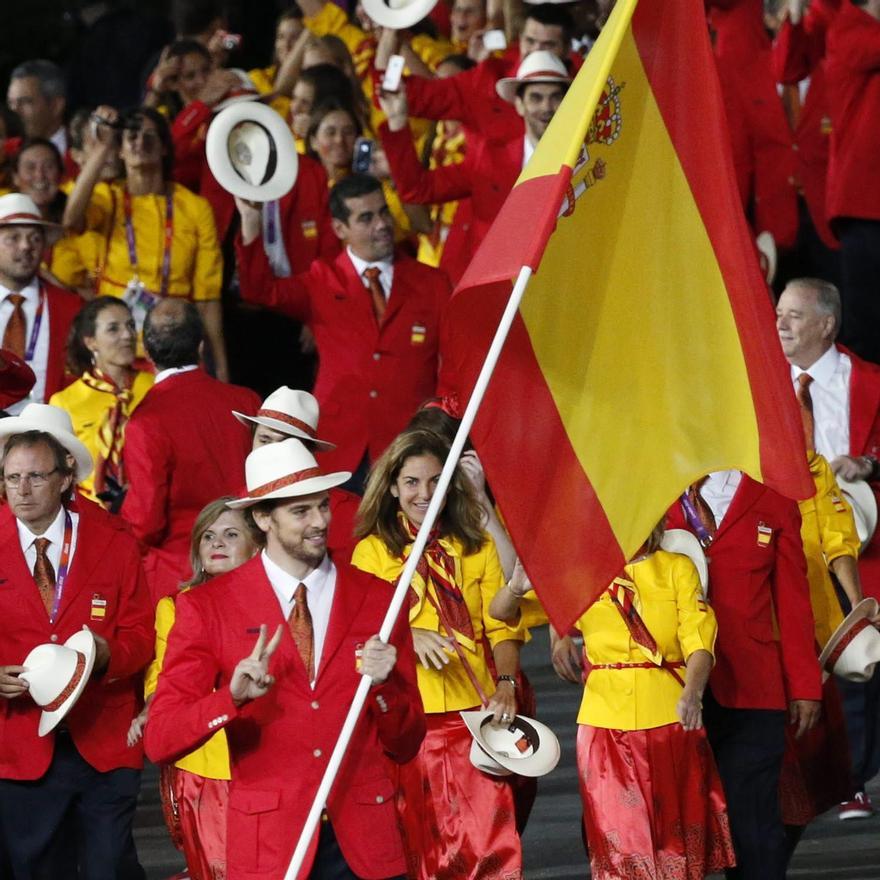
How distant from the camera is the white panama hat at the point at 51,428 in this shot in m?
7.72

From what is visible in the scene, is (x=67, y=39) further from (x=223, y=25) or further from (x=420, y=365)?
(x=420, y=365)

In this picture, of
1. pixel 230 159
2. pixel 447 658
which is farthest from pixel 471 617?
pixel 230 159

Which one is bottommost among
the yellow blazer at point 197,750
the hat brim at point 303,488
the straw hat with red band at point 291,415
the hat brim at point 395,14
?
the yellow blazer at point 197,750

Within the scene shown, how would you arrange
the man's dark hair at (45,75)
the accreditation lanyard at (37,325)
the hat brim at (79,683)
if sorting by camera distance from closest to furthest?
the hat brim at (79,683)
the accreditation lanyard at (37,325)
the man's dark hair at (45,75)

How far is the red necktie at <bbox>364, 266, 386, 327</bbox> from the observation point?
35.8ft

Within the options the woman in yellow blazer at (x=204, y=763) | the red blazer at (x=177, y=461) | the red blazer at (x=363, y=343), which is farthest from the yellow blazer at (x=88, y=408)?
the woman in yellow blazer at (x=204, y=763)

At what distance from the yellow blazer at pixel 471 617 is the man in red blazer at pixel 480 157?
3558 mm

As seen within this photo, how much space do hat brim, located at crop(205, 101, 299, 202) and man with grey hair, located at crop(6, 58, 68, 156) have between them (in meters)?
3.35

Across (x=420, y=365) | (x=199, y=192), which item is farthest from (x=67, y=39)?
(x=420, y=365)

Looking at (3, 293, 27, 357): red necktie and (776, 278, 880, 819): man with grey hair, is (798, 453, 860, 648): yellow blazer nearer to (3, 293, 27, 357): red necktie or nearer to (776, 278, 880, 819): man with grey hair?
(776, 278, 880, 819): man with grey hair

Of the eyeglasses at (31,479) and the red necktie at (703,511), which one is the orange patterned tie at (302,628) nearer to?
the eyeglasses at (31,479)

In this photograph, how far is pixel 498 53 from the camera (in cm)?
1335

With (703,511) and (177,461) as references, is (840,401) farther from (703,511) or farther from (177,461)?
(177,461)

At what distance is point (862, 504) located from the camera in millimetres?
9242
